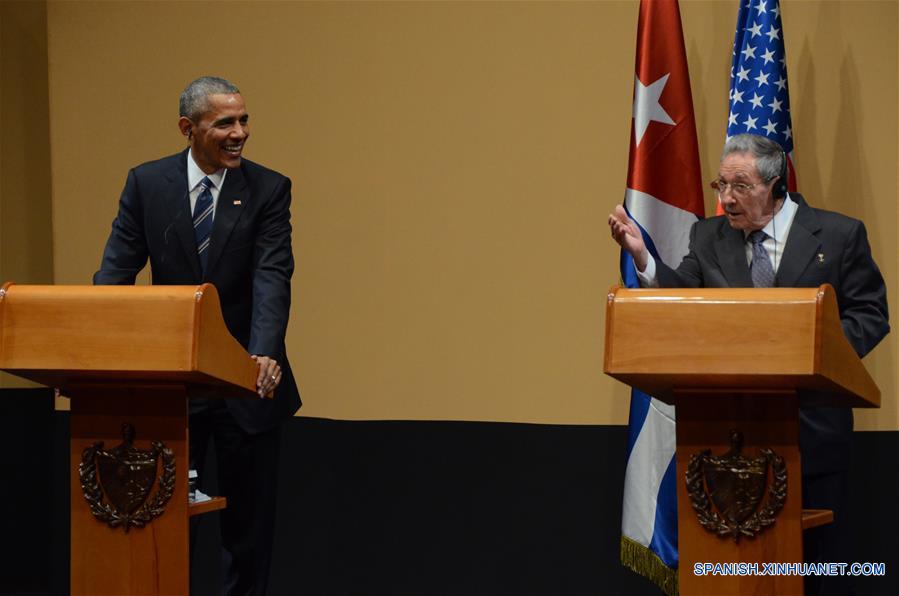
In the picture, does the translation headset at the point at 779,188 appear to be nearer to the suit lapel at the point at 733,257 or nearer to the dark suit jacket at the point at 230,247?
the suit lapel at the point at 733,257

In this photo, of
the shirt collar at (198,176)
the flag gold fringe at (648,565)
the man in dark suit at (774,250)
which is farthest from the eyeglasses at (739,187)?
the flag gold fringe at (648,565)

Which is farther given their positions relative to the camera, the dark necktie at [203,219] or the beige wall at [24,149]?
the beige wall at [24,149]

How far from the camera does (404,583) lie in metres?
5.16

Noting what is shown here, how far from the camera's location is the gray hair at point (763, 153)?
3.44m

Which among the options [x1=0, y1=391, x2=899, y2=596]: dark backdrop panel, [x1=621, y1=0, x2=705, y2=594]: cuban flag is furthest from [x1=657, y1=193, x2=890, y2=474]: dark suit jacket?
[x1=0, y1=391, x2=899, y2=596]: dark backdrop panel

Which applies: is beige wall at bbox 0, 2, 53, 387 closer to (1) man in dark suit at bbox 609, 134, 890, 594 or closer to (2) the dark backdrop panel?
(2) the dark backdrop panel

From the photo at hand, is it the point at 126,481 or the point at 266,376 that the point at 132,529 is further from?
the point at 266,376

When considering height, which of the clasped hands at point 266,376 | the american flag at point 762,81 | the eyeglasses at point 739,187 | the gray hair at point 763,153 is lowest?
the clasped hands at point 266,376

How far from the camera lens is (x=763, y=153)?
11.3ft

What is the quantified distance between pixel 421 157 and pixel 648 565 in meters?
1.86

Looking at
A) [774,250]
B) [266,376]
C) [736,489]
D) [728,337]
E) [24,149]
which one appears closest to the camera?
[728,337]

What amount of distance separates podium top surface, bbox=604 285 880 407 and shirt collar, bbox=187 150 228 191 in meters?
1.45

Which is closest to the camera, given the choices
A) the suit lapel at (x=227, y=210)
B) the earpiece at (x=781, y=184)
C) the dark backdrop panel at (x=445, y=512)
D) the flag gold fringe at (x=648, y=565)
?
the earpiece at (x=781, y=184)

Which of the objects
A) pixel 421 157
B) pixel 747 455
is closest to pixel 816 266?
pixel 747 455
